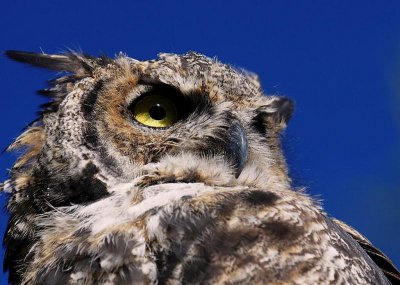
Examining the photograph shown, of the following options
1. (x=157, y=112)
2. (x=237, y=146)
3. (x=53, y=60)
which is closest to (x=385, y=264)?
(x=237, y=146)

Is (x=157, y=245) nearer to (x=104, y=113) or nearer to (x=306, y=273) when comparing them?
(x=306, y=273)

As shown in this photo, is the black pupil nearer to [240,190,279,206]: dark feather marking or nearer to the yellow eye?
the yellow eye

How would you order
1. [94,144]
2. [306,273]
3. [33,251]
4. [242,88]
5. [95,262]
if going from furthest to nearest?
[242,88] < [94,144] < [33,251] < [95,262] < [306,273]

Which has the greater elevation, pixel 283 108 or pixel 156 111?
pixel 283 108

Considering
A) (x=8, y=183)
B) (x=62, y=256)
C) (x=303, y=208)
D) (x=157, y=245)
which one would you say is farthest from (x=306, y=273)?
(x=8, y=183)

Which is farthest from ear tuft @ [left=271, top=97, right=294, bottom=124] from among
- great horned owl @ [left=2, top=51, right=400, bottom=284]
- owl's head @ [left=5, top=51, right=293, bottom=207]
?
owl's head @ [left=5, top=51, right=293, bottom=207]

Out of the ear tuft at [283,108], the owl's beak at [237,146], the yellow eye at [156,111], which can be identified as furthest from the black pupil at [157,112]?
the ear tuft at [283,108]

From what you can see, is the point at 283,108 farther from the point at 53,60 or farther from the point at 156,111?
the point at 53,60

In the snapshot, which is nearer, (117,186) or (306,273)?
(306,273)
